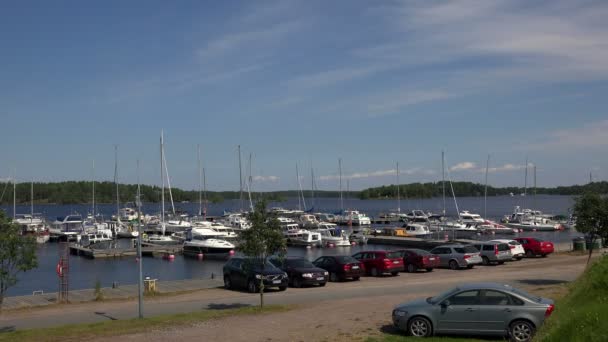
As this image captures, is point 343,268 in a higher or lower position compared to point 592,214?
lower

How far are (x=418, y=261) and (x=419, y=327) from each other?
21.1m

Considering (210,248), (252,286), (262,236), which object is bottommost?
(210,248)

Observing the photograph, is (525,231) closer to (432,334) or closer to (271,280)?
(271,280)

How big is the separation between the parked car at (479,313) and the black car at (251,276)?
439 inches

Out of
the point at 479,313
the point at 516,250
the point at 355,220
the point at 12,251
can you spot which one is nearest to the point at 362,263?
the point at 516,250

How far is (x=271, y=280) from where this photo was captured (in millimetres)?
28266

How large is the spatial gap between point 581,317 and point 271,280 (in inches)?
729

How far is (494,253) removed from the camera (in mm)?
40875

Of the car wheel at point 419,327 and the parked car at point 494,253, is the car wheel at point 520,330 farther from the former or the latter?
the parked car at point 494,253

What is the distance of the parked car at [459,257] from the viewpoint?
127 feet

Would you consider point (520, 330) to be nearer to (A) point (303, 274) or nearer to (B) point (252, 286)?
(B) point (252, 286)

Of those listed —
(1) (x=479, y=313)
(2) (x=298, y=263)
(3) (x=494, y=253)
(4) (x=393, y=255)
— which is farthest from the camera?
(3) (x=494, y=253)

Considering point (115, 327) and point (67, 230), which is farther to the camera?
point (67, 230)

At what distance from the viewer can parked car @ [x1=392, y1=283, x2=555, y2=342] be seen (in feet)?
52.9
